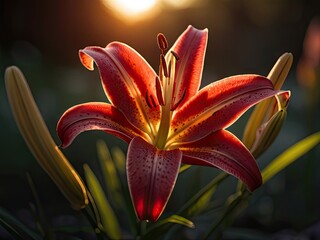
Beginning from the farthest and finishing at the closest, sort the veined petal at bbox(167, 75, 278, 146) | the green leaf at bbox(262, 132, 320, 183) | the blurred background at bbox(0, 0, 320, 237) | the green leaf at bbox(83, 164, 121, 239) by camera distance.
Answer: the blurred background at bbox(0, 0, 320, 237) → the green leaf at bbox(83, 164, 121, 239) → the green leaf at bbox(262, 132, 320, 183) → the veined petal at bbox(167, 75, 278, 146)

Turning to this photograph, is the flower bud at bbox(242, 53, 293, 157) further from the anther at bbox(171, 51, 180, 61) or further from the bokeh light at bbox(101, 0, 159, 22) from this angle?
the bokeh light at bbox(101, 0, 159, 22)

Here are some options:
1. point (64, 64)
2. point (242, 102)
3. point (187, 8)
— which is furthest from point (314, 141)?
point (187, 8)

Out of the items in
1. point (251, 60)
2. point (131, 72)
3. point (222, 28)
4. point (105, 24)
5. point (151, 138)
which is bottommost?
point (251, 60)

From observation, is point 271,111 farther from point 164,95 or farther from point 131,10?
point 131,10

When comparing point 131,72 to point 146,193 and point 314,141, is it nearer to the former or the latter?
point 146,193

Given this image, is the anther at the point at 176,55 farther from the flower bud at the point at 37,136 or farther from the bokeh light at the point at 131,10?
the bokeh light at the point at 131,10

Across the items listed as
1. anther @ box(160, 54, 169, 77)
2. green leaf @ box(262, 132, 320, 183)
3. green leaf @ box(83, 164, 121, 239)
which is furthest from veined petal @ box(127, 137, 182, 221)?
green leaf @ box(83, 164, 121, 239)
